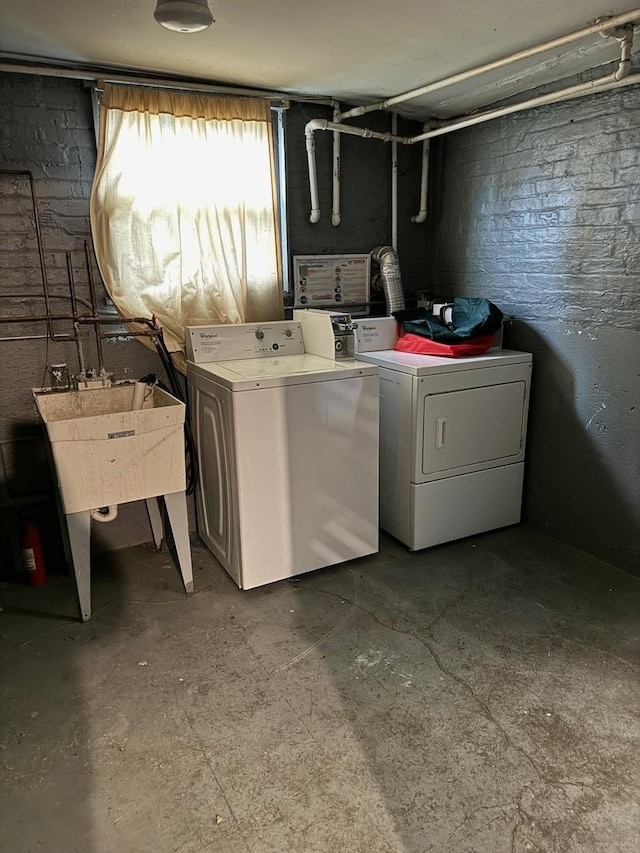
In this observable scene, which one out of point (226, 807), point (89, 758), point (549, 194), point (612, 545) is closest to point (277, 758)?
point (226, 807)

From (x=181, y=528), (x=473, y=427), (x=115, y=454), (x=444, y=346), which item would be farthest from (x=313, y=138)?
(x=181, y=528)

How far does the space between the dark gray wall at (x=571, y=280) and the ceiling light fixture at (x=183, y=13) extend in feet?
5.72

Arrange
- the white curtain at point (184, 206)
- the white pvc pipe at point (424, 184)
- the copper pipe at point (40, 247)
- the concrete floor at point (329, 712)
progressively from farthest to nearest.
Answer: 1. the white pvc pipe at point (424, 184)
2. the white curtain at point (184, 206)
3. the copper pipe at point (40, 247)
4. the concrete floor at point (329, 712)

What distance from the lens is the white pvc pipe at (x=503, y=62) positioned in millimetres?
2035

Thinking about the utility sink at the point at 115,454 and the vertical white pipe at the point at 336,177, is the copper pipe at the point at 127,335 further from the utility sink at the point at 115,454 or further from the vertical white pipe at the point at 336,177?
the vertical white pipe at the point at 336,177

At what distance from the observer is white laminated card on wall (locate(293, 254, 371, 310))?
3271 mm

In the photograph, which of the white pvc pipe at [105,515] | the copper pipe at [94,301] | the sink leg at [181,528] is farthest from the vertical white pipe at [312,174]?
the white pvc pipe at [105,515]

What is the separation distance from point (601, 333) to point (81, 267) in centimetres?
239

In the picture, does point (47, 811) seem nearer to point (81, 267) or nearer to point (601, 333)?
point (81, 267)

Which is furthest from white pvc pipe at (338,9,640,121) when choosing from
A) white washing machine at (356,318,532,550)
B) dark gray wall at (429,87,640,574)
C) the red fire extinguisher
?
the red fire extinguisher

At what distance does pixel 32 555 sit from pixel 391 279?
7.62ft

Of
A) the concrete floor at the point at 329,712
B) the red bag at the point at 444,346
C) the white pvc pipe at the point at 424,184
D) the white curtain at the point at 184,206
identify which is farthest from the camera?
the white pvc pipe at the point at 424,184

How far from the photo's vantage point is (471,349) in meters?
2.94

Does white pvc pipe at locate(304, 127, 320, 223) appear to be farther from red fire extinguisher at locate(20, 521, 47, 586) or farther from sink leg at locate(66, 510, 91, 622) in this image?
red fire extinguisher at locate(20, 521, 47, 586)
